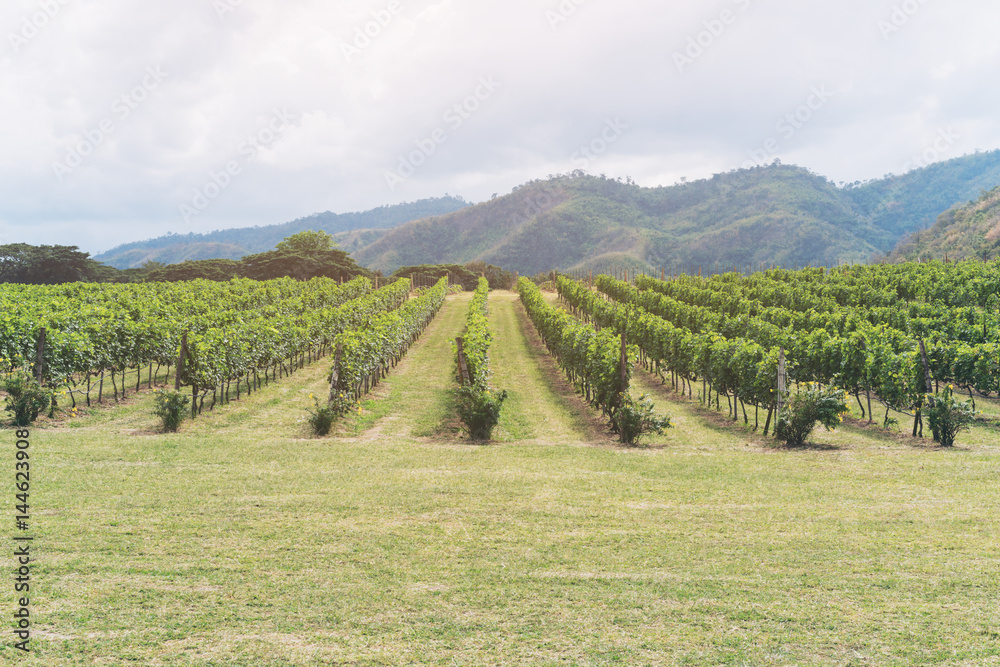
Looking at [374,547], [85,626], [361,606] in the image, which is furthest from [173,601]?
[374,547]

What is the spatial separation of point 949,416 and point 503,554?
476 inches

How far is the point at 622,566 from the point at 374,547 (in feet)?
9.67

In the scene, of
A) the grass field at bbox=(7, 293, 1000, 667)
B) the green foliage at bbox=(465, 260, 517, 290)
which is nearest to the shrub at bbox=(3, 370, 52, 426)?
the grass field at bbox=(7, 293, 1000, 667)

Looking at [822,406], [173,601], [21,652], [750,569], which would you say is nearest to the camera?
[21,652]

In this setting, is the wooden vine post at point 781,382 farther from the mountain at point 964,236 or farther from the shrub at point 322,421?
the mountain at point 964,236

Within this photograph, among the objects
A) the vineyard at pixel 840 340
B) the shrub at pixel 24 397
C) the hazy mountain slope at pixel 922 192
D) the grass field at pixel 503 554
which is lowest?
the grass field at pixel 503 554

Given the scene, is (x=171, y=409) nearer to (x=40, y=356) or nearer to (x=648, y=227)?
(x=40, y=356)

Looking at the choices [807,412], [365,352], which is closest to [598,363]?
[807,412]

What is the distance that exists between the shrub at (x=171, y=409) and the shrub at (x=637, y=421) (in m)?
10.4

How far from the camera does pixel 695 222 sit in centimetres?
16225

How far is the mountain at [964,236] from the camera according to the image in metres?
72.9

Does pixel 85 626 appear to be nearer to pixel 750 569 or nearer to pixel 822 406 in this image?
pixel 750 569

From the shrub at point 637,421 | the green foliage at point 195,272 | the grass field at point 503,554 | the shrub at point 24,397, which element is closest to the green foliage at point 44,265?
the green foliage at point 195,272

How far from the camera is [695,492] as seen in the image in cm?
985
